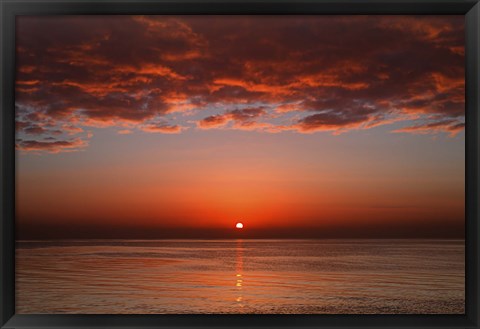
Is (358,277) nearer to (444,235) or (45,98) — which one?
(444,235)

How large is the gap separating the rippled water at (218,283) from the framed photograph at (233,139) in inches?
1.1

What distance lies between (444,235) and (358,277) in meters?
3.58

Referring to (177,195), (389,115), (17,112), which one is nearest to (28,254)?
(17,112)

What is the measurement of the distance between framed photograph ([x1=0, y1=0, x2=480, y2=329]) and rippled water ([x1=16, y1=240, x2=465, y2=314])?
0.03 m

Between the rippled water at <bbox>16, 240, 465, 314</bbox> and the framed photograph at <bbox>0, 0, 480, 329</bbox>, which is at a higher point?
the framed photograph at <bbox>0, 0, 480, 329</bbox>

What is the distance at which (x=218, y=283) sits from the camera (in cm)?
439

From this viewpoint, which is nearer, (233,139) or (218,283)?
(233,139)

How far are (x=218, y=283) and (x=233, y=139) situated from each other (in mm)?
1653

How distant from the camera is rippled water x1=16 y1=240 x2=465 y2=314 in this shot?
2340 millimetres

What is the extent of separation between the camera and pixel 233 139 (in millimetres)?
3129

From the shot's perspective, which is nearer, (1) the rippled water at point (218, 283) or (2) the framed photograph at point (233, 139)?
(2) the framed photograph at point (233, 139)

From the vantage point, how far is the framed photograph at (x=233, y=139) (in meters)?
1.77

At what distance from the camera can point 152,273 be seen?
470cm

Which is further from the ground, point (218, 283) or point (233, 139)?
point (233, 139)
